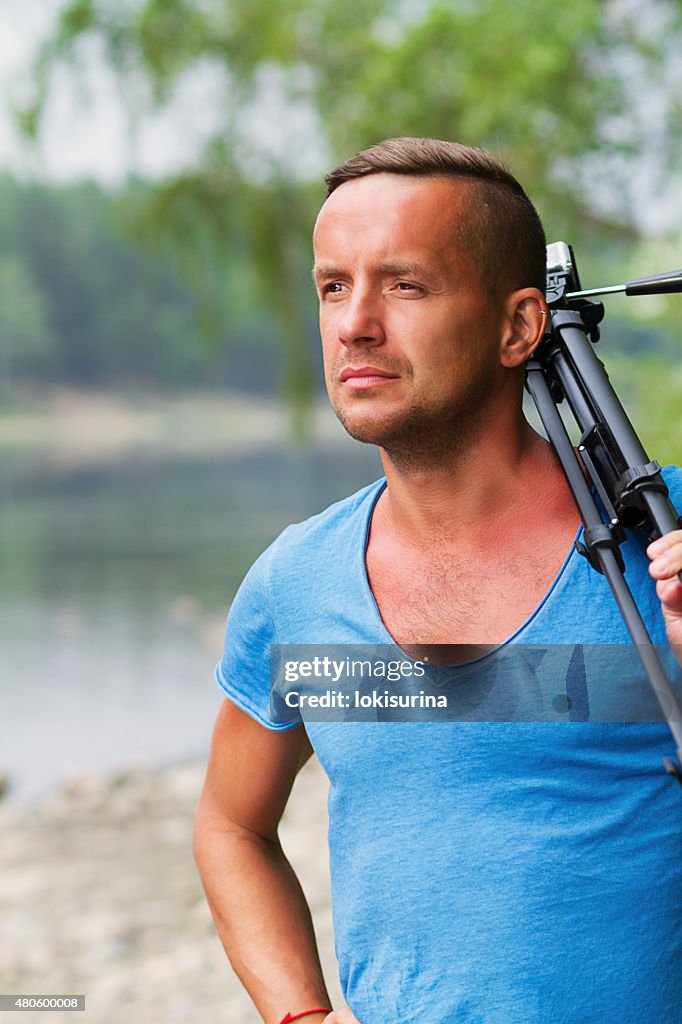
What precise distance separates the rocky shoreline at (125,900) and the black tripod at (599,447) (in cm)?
290

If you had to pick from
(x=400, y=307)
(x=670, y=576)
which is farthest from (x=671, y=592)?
(x=400, y=307)

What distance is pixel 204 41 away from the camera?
10.4 metres

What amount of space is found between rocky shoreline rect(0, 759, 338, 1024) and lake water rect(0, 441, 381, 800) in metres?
0.84

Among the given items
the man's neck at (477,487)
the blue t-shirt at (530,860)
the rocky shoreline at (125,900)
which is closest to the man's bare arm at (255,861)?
the blue t-shirt at (530,860)

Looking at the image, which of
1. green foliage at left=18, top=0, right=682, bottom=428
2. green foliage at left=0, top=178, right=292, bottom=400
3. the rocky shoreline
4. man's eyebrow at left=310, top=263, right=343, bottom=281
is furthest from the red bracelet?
green foliage at left=0, top=178, right=292, bottom=400

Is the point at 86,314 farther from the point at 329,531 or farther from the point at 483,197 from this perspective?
the point at 483,197

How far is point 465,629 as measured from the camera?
141 centimetres

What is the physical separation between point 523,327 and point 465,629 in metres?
0.36

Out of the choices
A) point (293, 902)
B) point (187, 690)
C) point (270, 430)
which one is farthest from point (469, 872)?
point (270, 430)

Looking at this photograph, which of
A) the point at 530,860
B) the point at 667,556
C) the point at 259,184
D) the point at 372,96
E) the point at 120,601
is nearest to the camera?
the point at 667,556

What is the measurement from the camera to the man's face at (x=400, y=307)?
4.51 ft

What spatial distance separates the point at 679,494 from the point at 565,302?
261mm

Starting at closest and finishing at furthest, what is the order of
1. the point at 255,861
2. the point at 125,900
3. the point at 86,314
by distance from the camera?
the point at 255,861 < the point at 125,900 < the point at 86,314

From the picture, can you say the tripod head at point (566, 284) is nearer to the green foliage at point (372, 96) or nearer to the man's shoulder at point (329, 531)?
the man's shoulder at point (329, 531)
